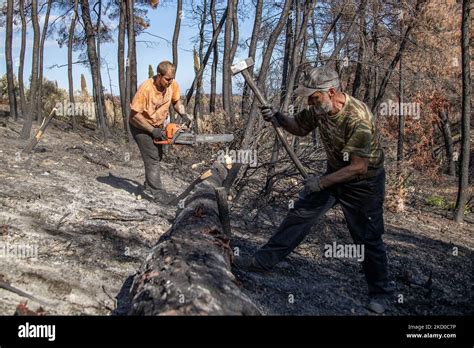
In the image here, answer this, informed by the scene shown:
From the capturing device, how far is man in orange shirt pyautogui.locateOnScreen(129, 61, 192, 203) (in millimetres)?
6262

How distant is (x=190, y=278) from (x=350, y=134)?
187 cm

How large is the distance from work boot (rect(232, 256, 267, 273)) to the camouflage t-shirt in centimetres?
124

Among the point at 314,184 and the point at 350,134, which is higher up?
the point at 350,134

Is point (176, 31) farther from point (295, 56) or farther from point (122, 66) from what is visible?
point (295, 56)

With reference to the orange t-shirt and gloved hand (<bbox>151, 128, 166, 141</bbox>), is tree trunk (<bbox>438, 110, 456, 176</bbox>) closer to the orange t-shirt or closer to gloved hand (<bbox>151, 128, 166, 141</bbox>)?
the orange t-shirt

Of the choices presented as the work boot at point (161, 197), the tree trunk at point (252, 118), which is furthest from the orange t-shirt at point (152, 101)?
the tree trunk at point (252, 118)

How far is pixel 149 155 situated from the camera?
661 cm

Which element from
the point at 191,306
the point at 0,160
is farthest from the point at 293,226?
the point at 0,160

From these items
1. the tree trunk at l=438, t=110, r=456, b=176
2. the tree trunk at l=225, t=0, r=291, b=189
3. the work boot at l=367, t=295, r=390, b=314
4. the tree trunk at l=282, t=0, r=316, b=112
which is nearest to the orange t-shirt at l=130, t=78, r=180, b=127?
the tree trunk at l=225, t=0, r=291, b=189

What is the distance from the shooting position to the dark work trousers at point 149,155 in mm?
6512

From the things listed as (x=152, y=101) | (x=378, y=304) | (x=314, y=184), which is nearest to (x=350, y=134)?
(x=314, y=184)

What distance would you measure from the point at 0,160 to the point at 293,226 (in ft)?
19.6
